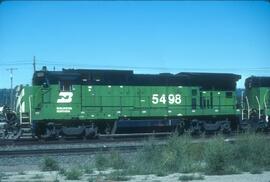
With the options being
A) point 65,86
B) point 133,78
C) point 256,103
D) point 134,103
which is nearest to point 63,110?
point 65,86

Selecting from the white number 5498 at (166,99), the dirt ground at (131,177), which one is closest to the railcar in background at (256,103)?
the white number 5498 at (166,99)

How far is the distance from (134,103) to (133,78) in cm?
152

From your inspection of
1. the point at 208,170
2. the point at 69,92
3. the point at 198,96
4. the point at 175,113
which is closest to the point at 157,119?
the point at 175,113

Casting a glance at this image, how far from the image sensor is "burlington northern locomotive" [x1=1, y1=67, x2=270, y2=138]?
24297mm

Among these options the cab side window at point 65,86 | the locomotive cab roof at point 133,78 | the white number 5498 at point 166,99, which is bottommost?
the white number 5498 at point 166,99

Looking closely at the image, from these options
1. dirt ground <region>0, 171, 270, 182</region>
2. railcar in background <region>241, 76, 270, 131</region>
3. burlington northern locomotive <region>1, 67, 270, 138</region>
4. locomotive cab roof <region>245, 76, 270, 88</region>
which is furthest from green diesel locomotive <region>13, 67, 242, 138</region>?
dirt ground <region>0, 171, 270, 182</region>

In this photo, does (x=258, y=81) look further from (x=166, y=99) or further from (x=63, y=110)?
(x=63, y=110)

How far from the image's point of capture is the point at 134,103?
2622 cm

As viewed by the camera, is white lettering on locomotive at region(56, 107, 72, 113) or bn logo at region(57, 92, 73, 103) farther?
bn logo at region(57, 92, 73, 103)

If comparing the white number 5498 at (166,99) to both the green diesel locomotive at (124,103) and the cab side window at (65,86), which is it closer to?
the green diesel locomotive at (124,103)

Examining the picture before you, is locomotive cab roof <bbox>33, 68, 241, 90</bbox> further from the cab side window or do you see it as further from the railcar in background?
the railcar in background

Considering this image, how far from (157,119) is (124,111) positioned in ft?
6.88

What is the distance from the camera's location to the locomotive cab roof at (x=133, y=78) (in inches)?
972

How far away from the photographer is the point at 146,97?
87.1ft
